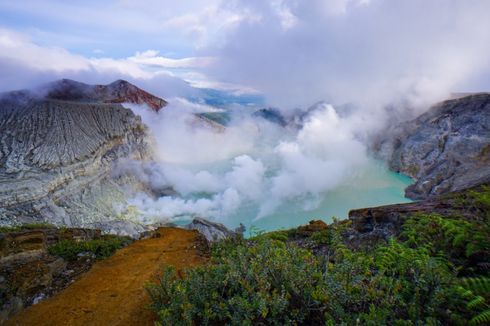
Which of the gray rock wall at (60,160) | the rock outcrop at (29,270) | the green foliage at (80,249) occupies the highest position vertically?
the green foliage at (80,249)

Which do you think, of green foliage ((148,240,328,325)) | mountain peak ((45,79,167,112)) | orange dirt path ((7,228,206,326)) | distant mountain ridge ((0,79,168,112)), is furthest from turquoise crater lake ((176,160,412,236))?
green foliage ((148,240,328,325))

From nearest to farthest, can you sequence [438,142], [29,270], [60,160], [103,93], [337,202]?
[29,270] → [60,160] → [438,142] → [337,202] → [103,93]

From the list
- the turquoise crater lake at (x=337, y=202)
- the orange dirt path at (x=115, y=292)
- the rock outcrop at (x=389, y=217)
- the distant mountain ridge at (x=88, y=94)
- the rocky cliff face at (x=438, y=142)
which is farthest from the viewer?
the distant mountain ridge at (x=88, y=94)

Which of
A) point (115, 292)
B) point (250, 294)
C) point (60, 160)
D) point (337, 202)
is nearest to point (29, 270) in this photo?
point (115, 292)

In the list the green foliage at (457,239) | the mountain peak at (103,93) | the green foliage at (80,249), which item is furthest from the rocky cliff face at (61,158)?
the green foliage at (457,239)

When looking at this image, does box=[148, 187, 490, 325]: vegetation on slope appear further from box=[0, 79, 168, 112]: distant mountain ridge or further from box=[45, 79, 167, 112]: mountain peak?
box=[45, 79, 167, 112]: mountain peak

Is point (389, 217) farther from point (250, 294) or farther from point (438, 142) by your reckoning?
point (438, 142)

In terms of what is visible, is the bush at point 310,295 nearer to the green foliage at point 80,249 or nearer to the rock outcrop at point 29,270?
the rock outcrop at point 29,270
